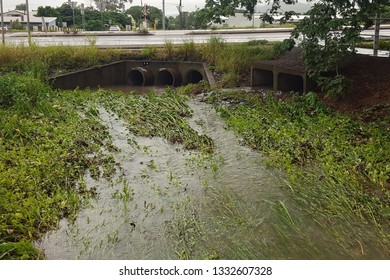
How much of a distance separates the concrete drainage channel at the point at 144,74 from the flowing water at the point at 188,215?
10166 mm

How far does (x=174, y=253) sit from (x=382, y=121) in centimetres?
646

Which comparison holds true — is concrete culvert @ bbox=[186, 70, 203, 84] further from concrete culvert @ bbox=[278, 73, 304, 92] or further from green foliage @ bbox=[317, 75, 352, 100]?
green foliage @ bbox=[317, 75, 352, 100]

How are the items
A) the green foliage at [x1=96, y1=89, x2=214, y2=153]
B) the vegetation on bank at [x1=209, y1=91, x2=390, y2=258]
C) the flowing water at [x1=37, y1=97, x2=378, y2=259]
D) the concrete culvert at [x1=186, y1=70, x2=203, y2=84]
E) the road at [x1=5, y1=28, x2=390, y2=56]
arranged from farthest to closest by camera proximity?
the road at [x1=5, y1=28, x2=390, y2=56], the concrete culvert at [x1=186, y1=70, x2=203, y2=84], the green foliage at [x1=96, y1=89, x2=214, y2=153], the vegetation on bank at [x1=209, y1=91, x2=390, y2=258], the flowing water at [x1=37, y1=97, x2=378, y2=259]

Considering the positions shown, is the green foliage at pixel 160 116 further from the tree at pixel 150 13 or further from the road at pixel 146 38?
the tree at pixel 150 13

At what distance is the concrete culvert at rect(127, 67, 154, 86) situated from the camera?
19453 millimetres

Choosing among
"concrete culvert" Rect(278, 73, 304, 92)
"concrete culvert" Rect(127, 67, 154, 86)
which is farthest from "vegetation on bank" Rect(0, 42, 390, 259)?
"concrete culvert" Rect(127, 67, 154, 86)

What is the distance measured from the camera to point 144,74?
19375 mm

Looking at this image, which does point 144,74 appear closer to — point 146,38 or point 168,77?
point 168,77

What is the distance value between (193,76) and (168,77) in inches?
42.8

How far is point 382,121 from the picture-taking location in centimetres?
1019

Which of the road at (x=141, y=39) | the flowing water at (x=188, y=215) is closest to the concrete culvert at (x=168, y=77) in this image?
the road at (x=141, y=39)

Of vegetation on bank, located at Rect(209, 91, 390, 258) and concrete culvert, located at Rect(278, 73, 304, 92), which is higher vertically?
concrete culvert, located at Rect(278, 73, 304, 92)

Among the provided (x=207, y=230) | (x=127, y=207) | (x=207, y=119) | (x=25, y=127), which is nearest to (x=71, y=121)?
(x=25, y=127)

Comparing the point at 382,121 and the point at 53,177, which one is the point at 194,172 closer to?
the point at 53,177
